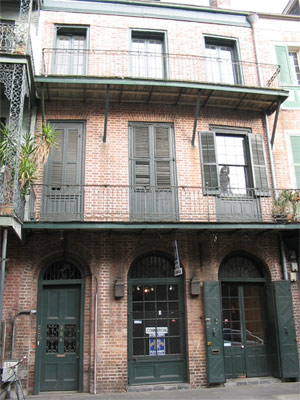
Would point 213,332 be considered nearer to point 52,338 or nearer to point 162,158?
point 52,338

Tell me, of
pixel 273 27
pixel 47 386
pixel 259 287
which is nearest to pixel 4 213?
pixel 47 386

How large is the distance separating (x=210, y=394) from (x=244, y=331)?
2.03m

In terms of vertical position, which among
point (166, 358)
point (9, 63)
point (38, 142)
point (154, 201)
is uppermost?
point (9, 63)

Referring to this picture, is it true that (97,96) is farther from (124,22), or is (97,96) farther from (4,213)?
(4,213)

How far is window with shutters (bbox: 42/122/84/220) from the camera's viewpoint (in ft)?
31.5

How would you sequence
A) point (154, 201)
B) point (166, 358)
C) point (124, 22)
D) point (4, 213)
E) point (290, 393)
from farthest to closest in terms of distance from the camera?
point (124, 22) → point (154, 201) → point (166, 358) → point (290, 393) → point (4, 213)

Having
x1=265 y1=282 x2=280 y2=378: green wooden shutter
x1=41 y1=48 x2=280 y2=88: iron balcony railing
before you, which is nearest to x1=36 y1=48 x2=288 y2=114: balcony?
x1=41 y1=48 x2=280 y2=88: iron balcony railing

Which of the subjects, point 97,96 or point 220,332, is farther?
point 97,96

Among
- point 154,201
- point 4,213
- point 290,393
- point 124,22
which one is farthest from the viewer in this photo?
point 124,22

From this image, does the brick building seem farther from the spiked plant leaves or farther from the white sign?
the spiked plant leaves

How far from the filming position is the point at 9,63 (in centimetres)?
859

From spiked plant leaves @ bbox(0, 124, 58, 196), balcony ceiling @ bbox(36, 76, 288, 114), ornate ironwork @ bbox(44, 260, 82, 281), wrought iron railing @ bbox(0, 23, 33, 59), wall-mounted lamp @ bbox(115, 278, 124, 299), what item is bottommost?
wall-mounted lamp @ bbox(115, 278, 124, 299)

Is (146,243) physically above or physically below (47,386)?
above

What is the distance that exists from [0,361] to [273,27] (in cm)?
1277
